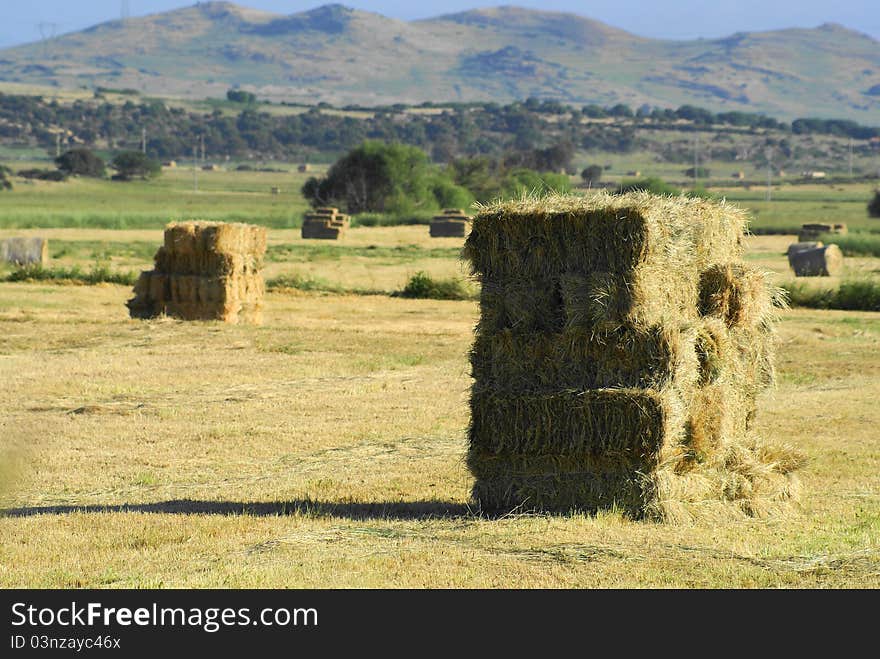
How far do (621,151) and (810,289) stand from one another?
165077 millimetres

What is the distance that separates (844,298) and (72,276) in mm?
19225

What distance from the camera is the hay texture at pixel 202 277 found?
87.5 feet

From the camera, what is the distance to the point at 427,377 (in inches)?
826

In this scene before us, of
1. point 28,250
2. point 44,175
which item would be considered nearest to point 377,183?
point 28,250

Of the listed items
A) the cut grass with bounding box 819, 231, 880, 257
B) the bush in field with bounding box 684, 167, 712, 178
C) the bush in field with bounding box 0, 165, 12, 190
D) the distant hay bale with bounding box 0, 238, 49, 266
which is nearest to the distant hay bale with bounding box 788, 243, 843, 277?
the cut grass with bounding box 819, 231, 880, 257

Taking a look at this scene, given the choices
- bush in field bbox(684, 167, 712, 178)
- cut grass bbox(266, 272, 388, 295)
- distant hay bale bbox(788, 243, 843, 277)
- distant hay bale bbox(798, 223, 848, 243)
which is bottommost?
cut grass bbox(266, 272, 388, 295)

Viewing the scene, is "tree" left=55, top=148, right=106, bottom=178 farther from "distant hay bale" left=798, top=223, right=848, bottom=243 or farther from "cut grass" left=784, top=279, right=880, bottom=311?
"cut grass" left=784, top=279, right=880, bottom=311

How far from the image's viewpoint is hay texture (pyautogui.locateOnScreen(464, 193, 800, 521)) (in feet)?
36.0

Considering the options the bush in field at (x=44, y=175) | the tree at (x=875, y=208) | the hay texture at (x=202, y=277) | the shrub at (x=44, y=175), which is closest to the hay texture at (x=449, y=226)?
the hay texture at (x=202, y=277)

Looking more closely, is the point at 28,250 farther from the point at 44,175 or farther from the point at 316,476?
the point at 44,175

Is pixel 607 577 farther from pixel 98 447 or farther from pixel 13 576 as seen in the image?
pixel 98 447

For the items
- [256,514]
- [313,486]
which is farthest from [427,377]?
[256,514]

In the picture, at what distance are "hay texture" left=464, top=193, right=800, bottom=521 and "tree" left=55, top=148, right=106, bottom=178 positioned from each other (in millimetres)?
124781

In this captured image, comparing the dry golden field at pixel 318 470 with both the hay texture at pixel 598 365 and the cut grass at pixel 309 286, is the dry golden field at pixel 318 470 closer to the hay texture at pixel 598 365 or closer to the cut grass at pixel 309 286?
the hay texture at pixel 598 365
